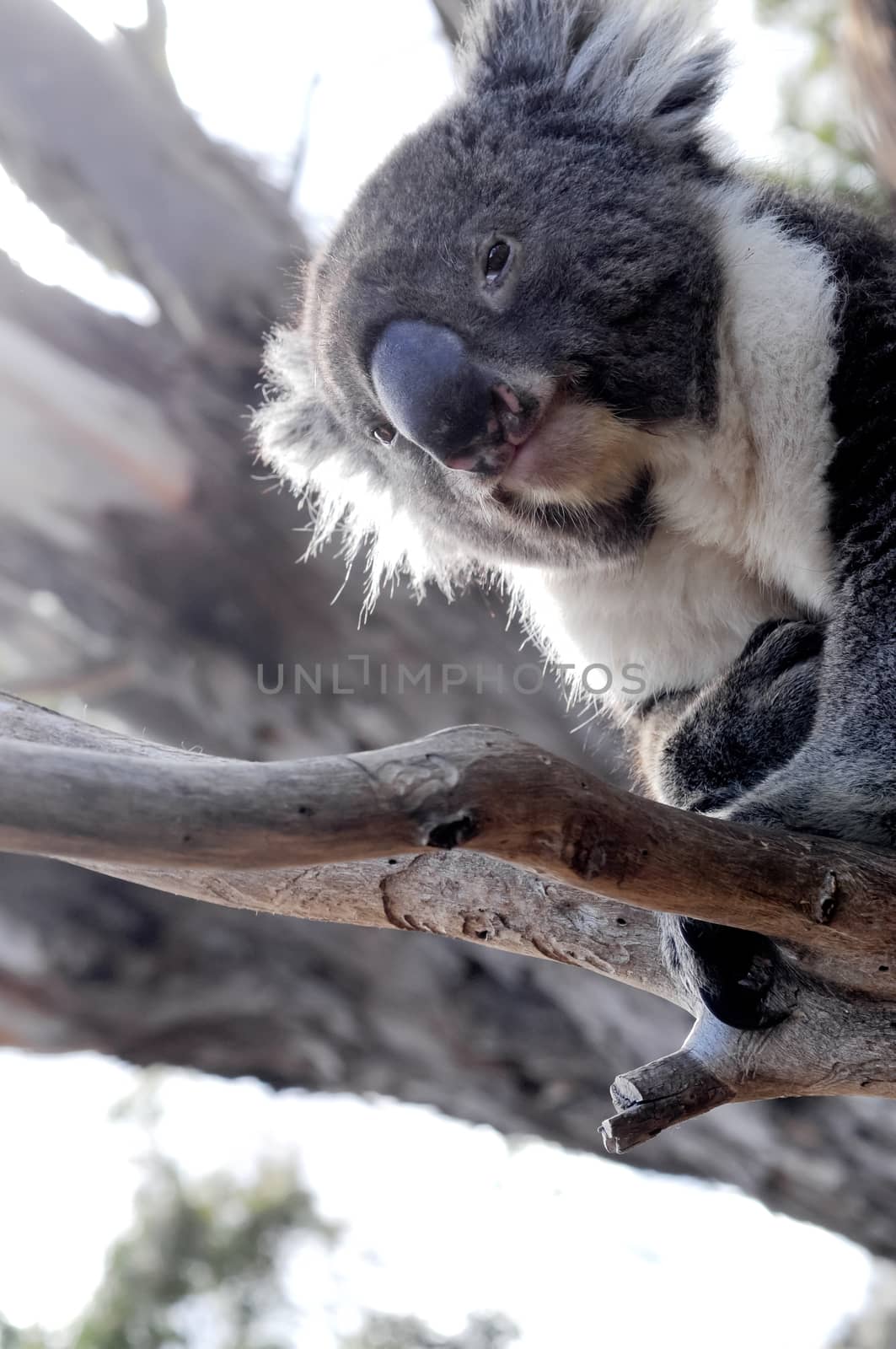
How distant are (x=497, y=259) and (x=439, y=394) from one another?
35 cm

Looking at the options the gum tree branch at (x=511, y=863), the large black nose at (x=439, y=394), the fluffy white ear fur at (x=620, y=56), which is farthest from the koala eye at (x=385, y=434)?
the gum tree branch at (x=511, y=863)

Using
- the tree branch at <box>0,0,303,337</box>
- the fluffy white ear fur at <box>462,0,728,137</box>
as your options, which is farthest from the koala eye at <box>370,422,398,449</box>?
the tree branch at <box>0,0,303,337</box>

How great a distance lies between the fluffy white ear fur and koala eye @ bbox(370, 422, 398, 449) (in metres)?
0.83

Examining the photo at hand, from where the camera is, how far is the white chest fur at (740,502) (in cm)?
216

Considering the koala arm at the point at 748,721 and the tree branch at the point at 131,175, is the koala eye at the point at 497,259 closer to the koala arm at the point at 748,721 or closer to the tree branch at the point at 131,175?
the koala arm at the point at 748,721

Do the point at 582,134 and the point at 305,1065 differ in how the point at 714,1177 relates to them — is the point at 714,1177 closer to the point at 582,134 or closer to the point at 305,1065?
the point at 305,1065

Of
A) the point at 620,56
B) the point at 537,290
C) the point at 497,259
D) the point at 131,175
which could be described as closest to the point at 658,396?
the point at 537,290

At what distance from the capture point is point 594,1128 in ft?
16.6

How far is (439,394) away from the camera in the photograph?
2.29 m

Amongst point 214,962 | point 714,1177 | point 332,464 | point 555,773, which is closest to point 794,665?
point 555,773

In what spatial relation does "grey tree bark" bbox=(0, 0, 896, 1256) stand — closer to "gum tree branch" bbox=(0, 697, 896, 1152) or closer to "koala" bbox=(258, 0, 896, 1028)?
"koala" bbox=(258, 0, 896, 1028)

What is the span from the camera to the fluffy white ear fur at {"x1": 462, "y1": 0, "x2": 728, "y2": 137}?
2.66 m

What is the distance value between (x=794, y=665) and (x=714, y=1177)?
3212mm

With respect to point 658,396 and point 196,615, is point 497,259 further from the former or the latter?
point 196,615
